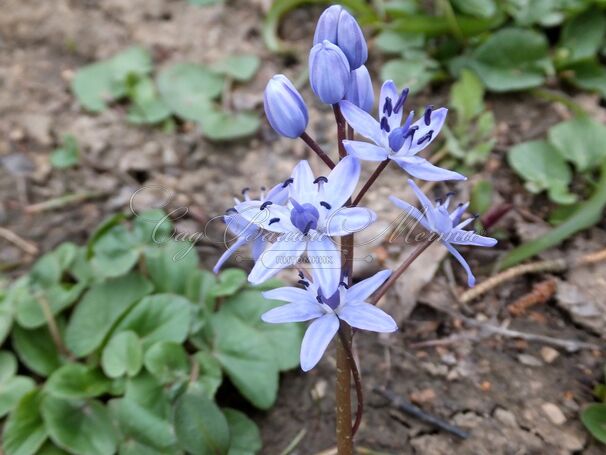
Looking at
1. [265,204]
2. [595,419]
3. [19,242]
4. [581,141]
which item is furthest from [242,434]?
[581,141]

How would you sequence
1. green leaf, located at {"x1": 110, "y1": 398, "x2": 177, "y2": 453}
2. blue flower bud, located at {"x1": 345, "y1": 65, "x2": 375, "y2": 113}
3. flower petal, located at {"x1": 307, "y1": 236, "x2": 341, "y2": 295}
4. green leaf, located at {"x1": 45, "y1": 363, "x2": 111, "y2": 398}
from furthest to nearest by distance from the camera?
green leaf, located at {"x1": 45, "y1": 363, "x2": 111, "y2": 398} < green leaf, located at {"x1": 110, "y1": 398, "x2": 177, "y2": 453} < blue flower bud, located at {"x1": 345, "y1": 65, "x2": 375, "y2": 113} < flower petal, located at {"x1": 307, "y1": 236, "x2": 341, "y2": 295}

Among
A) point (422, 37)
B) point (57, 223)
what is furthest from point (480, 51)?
point (57, 223)

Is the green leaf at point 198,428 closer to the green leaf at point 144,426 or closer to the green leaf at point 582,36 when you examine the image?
the green leaf at point 144,426

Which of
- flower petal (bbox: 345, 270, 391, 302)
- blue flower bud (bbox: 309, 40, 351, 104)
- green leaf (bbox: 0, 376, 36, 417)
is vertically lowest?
green leaf (bbox: 0, 376, 36, 417)

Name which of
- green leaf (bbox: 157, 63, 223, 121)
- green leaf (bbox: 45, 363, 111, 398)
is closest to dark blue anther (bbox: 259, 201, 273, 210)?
green leaf (bbox: 45, 363, 111, 398)

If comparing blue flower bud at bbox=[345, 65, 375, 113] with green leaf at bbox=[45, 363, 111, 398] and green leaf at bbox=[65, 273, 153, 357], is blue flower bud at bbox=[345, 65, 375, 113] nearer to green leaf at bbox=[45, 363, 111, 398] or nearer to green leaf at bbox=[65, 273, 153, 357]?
green leaf at bbox=[65, 273, 153, 357]

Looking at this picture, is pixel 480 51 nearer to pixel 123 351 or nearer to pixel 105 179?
pixel 105 179
